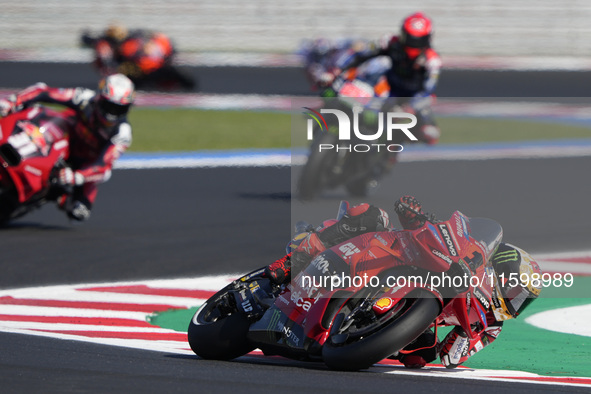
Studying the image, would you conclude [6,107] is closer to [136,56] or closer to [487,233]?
[487,233]

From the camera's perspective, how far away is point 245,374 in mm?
4715

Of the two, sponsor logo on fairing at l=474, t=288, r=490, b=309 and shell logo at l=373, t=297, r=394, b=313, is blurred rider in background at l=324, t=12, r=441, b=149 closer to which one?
sponsor logo on fairing at l=474, t=288, r=490, b=309

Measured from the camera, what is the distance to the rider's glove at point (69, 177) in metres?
9.37

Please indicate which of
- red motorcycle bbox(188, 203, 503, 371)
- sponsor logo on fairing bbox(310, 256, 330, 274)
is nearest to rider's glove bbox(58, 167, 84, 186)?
red motorcycle bbox(188, 203, 503, 371)

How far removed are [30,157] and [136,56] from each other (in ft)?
42.5

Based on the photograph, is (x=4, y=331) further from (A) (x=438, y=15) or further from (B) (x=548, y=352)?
(A) (x=438, y=15)

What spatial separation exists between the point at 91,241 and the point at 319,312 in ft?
16.4

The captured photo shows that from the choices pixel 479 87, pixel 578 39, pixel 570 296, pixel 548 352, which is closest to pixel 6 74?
pixel 479 87

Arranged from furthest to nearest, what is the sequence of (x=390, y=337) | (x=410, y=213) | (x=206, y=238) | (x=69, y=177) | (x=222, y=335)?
(x=206, y=238) → (x=69, y=177) → (x=222, y=335) → (x=410, y=213) → (x=390, y=337)

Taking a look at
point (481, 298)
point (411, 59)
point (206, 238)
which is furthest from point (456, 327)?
point (411, 59)

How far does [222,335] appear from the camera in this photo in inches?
202

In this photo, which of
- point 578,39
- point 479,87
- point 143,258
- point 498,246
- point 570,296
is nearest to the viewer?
point 498,246

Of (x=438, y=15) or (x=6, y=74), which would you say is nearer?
(x=6, y=74)

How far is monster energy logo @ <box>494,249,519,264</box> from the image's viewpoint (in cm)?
500
